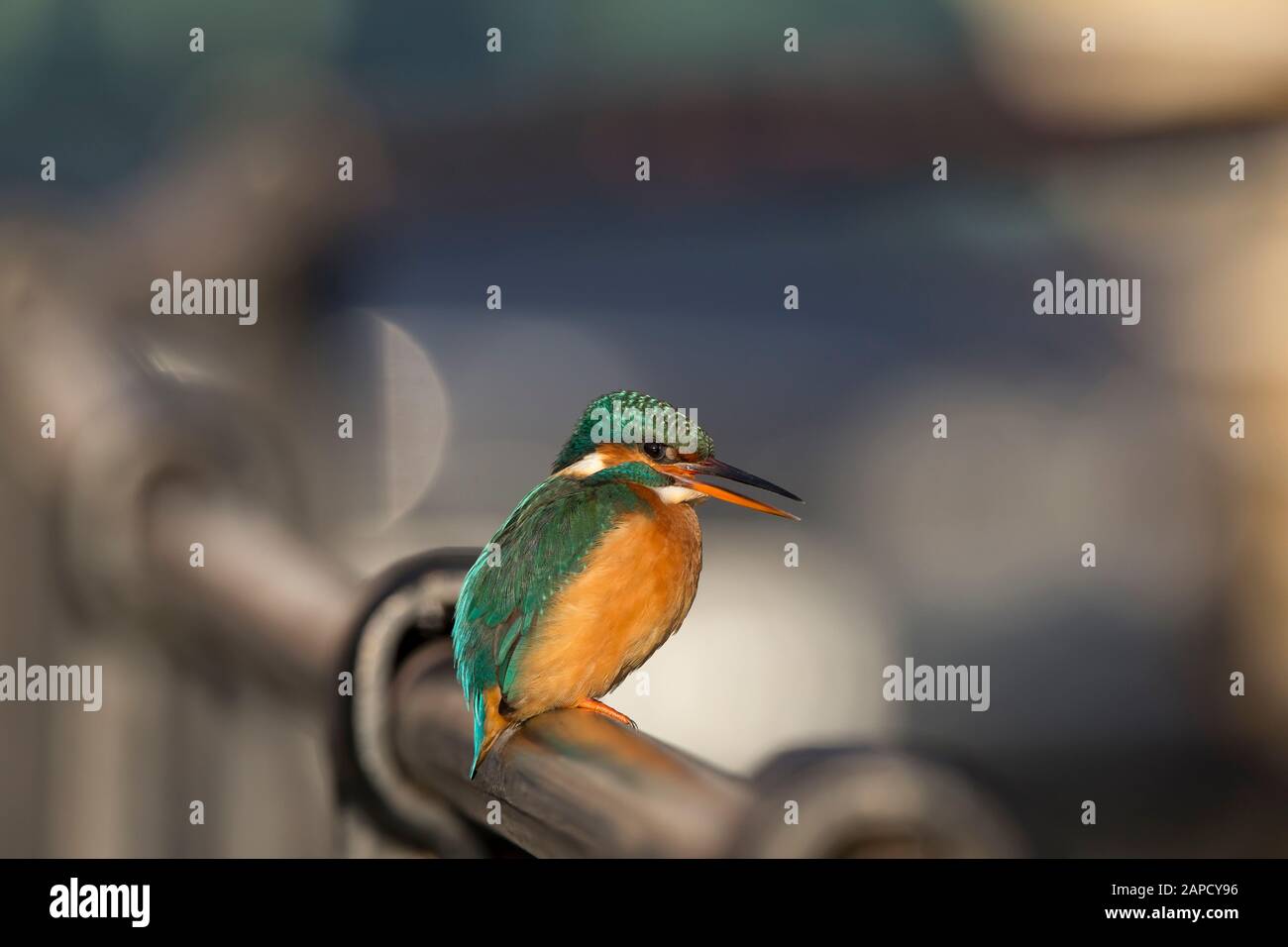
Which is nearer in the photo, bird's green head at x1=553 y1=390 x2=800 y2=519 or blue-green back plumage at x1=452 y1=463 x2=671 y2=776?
blue-green back plumage at x1=452 y1=463 x2=671 y2=776

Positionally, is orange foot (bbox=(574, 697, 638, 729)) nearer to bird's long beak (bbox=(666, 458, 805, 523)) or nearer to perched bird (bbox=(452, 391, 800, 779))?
perched bird (bbox=(452, 391, 800, 779))

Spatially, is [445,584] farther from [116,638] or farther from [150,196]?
[150,196]

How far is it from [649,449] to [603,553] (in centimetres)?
9

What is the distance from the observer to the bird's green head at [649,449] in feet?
3.50

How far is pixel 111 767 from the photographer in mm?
1125

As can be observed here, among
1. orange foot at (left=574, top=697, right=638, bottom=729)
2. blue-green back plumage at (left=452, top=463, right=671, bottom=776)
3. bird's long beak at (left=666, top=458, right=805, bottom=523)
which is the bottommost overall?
orange foot at (left=574, top=697, right=638, bottom=729)

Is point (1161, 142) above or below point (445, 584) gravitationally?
above

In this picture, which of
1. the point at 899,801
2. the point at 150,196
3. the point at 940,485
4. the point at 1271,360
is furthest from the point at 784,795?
the point at 940,485

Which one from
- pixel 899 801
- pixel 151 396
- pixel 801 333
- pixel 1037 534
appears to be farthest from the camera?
pixel 801 333

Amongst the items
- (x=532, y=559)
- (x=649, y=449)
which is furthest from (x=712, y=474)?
(x=532, y=559)

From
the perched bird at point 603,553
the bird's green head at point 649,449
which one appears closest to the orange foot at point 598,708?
the perched bird at point 603,553

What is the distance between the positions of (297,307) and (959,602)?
293 centimetres

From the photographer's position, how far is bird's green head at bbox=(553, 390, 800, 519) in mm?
1066

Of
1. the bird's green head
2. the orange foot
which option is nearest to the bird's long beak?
the bird's green head
